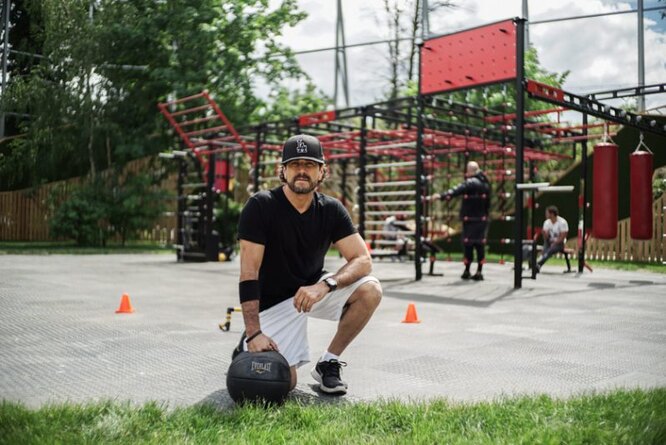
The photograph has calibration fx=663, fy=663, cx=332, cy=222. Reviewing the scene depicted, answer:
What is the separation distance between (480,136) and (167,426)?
11594 millimetres

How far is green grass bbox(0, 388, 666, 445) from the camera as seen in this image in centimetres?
257

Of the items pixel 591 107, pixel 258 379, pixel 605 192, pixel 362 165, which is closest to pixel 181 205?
pixel 362 165

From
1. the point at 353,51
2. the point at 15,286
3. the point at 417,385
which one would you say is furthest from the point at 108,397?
the point at 353,51

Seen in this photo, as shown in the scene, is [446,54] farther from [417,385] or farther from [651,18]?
[417,385]

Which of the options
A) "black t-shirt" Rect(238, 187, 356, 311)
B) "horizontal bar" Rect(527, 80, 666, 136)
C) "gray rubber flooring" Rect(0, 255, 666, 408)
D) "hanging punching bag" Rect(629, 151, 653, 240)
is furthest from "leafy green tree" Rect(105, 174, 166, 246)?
"black t-shirt" Rect(238, 187, 356, 311)

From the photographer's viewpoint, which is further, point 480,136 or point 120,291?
point 480,136

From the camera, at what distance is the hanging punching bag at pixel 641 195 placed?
8.74 m

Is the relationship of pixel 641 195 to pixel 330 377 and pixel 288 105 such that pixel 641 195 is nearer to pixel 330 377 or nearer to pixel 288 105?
pixel 330 377

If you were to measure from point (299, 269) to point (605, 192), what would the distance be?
22.4 feet

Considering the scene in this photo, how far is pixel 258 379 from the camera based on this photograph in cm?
314

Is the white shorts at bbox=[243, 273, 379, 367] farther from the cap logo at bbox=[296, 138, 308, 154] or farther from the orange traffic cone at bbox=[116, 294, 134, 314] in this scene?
the orange traffic cone at bbox=[116, 294, 134, 314]

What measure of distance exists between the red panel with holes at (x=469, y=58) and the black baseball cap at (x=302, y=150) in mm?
6047

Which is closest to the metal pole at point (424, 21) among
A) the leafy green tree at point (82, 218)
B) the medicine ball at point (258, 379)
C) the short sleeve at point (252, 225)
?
the leafy green tree at point (82, 218)

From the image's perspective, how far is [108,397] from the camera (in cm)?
328
